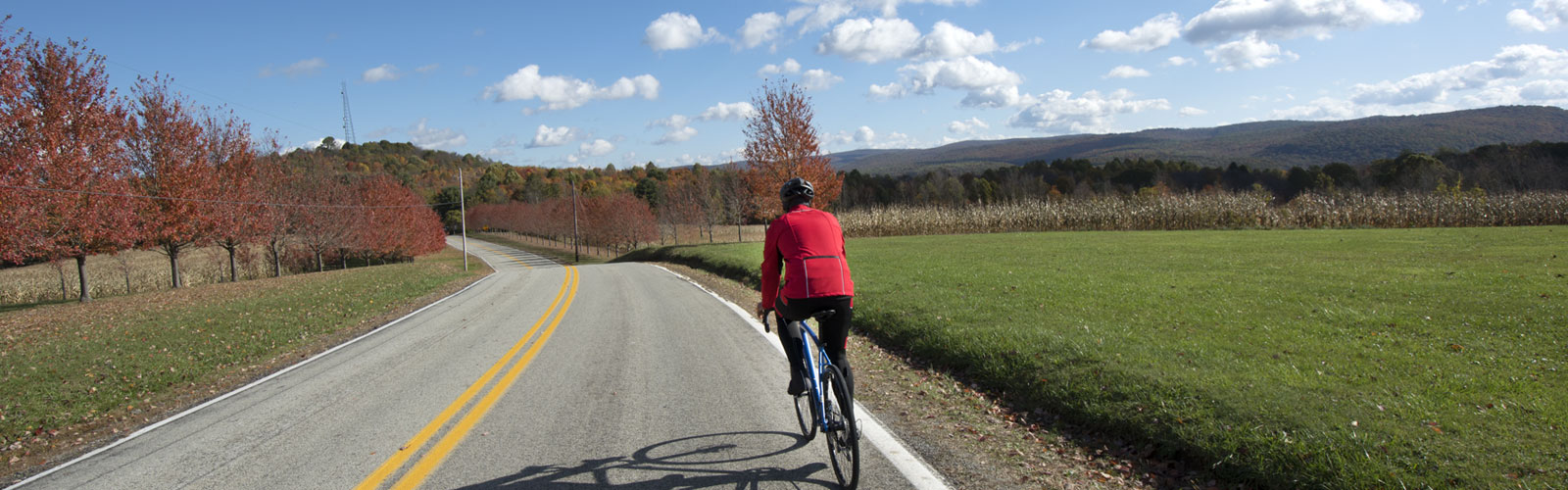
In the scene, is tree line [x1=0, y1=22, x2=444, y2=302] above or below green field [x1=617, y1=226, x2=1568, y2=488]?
above

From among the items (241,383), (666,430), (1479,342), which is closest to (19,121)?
(241,383)

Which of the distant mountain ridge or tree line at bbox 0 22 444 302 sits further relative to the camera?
the distant mountain ridge

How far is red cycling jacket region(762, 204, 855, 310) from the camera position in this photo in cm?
403

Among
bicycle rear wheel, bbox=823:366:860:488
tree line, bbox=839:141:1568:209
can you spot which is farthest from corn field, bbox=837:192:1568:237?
bicycle rear wheel, bbox=823:366:860:488

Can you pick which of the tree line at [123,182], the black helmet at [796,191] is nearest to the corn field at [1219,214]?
the tree line at [123,182]

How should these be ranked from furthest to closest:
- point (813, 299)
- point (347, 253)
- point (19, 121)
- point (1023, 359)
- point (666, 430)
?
point (347, 253)
point (19, 121)
point (1023, 359)
point (666, 430)
point (813, 299)

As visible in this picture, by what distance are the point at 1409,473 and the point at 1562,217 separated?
1198 inches

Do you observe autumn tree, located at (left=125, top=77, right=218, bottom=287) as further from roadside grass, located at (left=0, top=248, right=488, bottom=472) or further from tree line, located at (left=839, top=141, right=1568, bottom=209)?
tree line, located at (left=839, top=141, right=1568, bottom=209)

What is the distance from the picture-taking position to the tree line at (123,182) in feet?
52.0

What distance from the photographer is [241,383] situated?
295 inches

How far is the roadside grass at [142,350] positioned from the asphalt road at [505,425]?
2.71 ft

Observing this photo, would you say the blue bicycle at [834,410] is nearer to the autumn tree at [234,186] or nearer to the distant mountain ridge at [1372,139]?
the autumn tree at [234,186]

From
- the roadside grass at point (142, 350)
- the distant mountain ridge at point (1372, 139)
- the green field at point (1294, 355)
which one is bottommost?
the roadside grass at point (142, 350)

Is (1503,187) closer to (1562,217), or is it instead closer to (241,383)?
(1562,217)
